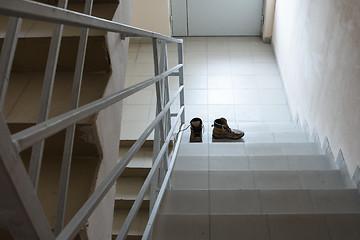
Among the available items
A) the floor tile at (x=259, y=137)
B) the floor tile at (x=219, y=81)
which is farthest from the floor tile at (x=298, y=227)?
the floor tile at (x=219, y=81)

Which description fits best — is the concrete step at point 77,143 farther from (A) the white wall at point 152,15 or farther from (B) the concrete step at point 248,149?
(A) the white wall at point 152,15

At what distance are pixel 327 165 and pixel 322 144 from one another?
0.31 meters

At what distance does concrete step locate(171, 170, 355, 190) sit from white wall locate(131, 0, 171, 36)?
3.39 metres

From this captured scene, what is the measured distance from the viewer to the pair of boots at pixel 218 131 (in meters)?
3.25

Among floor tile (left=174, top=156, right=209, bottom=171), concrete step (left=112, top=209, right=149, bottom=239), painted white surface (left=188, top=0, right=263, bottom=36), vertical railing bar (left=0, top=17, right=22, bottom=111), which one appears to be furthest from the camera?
painted white surface (left=188, top=0, right=263, bottom=36)

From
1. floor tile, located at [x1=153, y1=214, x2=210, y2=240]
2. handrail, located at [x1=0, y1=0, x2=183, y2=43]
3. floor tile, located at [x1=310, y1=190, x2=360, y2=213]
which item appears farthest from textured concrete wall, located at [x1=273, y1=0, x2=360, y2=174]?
handrail, located at [x1=0, y1=0, x2=183, y2=43]

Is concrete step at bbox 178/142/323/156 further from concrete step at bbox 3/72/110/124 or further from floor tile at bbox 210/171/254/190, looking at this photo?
concrete step at bbox 3/72/110/124

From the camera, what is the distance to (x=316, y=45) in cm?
287

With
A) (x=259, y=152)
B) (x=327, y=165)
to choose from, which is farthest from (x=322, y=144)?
(x=259, y=152)

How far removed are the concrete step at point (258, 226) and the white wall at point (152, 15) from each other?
389 cm

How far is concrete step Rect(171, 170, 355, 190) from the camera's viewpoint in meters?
2.21

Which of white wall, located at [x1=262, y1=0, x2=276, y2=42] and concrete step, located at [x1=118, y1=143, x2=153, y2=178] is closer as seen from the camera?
concrete step, located at [x1=118, y1=143, x2=153, y2=178]

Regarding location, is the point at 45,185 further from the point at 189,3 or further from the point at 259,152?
the point at 189,3

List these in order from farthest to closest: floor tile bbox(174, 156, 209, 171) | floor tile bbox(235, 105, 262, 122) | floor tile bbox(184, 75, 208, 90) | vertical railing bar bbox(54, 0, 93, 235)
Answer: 1. floor tile bbox(184, 75, 208, 90)
2. floor tile bbox(235, 105, 262, 122)
3. floor tile bbox(174, 156, 209, 171)
4. vertical railing bar bbox(54, 0, 93, 235)
